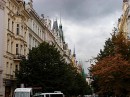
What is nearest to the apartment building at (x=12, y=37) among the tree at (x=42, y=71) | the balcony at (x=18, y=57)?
the balcony at (x=18, y=57)

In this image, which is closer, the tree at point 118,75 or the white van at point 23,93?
the tree at point 118,75

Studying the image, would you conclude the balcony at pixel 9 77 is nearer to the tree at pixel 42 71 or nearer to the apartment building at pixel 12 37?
the apartment building at pixel 12 37

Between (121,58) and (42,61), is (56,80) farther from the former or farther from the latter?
(121,58)

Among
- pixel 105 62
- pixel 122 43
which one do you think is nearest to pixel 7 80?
pixel 105 62

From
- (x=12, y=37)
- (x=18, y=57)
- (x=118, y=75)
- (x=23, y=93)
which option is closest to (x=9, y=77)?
(x=18, y=57)

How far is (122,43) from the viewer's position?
4253cm

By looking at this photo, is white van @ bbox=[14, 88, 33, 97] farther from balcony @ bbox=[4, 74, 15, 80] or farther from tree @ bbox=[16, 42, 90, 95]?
tree @ bbox=[16, 42, 90, 95]

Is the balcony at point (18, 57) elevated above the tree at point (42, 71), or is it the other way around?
the balcony at point (18, 57)

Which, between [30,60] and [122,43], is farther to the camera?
[30,60]

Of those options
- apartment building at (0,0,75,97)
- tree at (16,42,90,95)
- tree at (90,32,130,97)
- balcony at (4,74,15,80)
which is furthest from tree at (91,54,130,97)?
balcony at (4,74,15,80)

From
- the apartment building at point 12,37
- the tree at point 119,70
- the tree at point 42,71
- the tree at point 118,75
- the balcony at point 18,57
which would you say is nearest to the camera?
the tree at point 118,75

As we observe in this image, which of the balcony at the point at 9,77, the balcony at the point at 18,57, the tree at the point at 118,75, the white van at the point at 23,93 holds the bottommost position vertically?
the white van at the point at 23,93

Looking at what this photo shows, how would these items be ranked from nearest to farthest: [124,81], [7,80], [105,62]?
[124,81]
[105,62]
[7,80]

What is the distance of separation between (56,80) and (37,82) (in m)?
3.18
